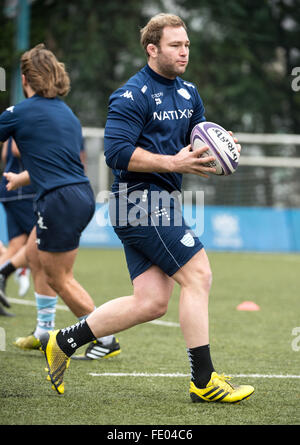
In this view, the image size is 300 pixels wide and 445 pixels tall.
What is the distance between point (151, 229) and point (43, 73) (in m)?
1.79

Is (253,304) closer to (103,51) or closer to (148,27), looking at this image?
(148,27)

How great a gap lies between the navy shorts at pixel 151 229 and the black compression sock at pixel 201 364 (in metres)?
0.47

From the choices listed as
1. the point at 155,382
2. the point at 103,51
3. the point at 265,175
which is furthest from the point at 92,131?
the point at 155,382

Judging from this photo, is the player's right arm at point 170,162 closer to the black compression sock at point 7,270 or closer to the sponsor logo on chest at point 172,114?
the sponsor logo on chest at point 172,114

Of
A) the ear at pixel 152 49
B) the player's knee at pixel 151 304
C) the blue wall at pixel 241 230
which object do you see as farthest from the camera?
the blue wall at pixel 241 230

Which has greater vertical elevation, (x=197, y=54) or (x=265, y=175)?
(x=197, y=54)

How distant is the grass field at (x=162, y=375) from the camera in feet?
14.1

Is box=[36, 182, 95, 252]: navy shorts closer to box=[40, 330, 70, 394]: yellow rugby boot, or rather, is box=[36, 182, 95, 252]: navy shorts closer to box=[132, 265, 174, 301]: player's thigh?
box=[40, 330, 70, 394]: yellow rugby boot

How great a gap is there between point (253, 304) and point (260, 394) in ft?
14.6

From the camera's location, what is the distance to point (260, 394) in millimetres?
4969

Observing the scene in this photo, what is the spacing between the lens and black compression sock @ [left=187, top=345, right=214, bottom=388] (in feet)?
15.4

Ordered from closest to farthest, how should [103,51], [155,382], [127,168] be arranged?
1. [127,168]
2. [155,382]
3. [103,51]

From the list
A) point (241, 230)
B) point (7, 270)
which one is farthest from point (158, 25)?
point (241, 230)

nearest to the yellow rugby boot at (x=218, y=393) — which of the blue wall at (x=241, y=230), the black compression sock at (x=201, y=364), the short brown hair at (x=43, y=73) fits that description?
the black compression sock at (x=201, y=364)
